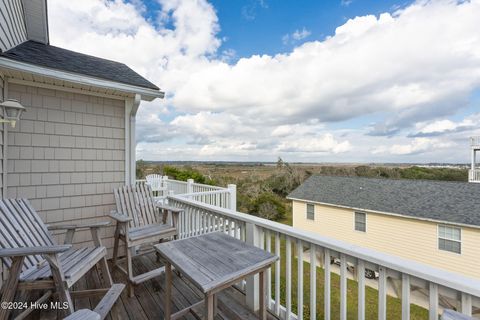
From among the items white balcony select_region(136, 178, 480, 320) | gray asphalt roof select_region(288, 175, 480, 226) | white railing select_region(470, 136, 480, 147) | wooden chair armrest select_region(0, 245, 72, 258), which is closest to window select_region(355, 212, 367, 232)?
gray asphalt roof select_region(288, 175, 480, 226)

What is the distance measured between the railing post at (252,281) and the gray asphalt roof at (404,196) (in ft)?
31.5

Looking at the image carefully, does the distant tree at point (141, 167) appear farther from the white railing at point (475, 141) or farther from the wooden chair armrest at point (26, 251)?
the white railing at point (475, 141)

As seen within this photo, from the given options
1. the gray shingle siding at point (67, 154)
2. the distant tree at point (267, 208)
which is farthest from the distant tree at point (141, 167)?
the gray shingle siding at point (67, 154)

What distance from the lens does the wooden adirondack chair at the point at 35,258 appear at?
5.27 feet

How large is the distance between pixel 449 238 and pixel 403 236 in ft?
4.65

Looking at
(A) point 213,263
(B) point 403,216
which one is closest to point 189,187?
(A) point 213,263

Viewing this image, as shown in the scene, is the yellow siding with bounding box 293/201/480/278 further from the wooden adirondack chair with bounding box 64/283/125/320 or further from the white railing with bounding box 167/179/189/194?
the wooden adirondack chair with bounding box 64/283/125/320

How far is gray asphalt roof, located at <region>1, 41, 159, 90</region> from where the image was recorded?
2.69m

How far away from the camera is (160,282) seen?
2654 mm

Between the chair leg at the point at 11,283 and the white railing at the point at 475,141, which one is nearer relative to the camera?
the chair leg at the point at 11,283

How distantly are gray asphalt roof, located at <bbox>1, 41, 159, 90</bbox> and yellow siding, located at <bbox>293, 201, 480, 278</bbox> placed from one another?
10.6 metres

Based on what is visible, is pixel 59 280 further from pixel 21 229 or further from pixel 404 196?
pixel 404 196

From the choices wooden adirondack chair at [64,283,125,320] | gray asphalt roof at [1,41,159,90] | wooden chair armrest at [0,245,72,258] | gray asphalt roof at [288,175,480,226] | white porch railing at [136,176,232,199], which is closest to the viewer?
wooden adirondack chair at [64,283,125,320]

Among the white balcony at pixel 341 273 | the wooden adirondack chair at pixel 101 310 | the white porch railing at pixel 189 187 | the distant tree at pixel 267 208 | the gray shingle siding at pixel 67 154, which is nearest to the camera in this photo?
the wooden adirondack chair at pixel 101 310
